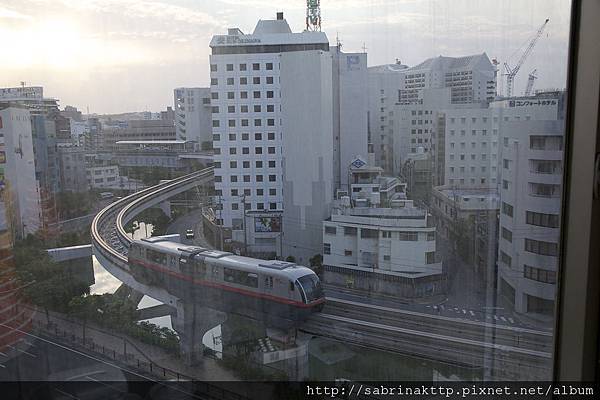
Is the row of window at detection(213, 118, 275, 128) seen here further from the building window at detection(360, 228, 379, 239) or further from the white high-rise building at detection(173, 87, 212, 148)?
the building window at detection(360, 228, 379, 239)

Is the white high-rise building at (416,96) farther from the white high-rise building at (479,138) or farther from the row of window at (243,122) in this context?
the row of window at (243,122)

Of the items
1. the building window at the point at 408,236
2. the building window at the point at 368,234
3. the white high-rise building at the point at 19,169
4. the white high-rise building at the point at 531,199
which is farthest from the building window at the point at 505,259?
the white high-rise building at the point at 19,169

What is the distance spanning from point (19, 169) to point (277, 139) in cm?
77

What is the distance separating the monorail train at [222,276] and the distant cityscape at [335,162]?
2.0 inches

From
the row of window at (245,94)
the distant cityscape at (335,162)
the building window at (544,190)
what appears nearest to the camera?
the building window at (544,190)

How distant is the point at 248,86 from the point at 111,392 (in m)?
0.99

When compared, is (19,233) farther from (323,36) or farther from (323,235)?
(323,36)

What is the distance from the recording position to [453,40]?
1.18m

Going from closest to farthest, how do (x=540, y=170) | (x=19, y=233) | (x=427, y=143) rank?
1. (x=540, y=170)
2. (x=427, y=143)
3. (x=19, y=233)

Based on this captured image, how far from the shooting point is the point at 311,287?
1.34 metres

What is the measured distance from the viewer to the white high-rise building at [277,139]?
131 centimetres

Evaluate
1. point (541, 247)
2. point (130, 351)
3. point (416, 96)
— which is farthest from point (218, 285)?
point (541, 247)

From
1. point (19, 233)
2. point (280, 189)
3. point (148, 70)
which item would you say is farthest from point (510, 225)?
point (19, 233)

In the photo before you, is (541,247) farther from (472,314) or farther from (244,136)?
(244,136)
